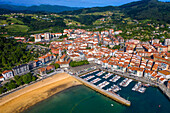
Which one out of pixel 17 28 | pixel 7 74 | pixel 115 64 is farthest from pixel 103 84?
pixel 17 28

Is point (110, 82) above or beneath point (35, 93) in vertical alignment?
above

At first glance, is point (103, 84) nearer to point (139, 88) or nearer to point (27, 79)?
point (139, 88)

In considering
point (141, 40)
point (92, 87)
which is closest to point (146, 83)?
point (92, 87)

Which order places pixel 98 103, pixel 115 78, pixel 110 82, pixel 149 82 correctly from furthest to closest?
pixel 115 78 < pixel 110 82 < pixel 149 82 < pixel 98 103

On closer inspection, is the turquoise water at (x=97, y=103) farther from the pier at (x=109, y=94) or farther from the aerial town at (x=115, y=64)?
the aerial town at (x=115, y=64)

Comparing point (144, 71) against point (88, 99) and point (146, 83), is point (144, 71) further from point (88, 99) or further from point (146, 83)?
point (88, 99)

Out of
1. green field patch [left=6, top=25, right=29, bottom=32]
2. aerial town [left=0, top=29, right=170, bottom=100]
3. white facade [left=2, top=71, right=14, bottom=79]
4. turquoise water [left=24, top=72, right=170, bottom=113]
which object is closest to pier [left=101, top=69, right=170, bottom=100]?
aerial town [left=0, top=29, right=170, bottom=100]

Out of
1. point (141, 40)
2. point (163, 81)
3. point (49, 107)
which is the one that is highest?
point (141, 40)

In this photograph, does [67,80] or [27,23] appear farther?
[27,23]
